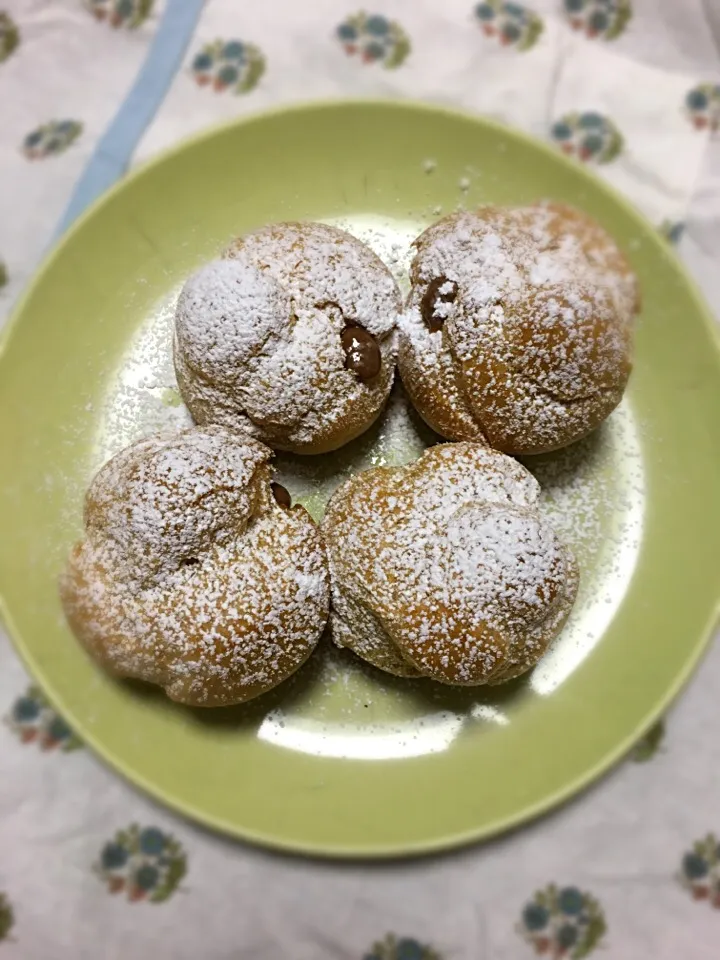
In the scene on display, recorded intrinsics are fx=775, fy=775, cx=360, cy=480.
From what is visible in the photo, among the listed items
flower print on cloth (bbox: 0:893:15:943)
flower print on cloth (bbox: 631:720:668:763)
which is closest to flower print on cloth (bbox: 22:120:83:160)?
flower print on cloth (bbox: 0:893:15:943)

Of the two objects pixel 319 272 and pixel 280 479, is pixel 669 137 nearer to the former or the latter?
pixel 319 272

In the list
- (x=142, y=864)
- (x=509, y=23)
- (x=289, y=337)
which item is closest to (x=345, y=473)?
(x=289, y=337)

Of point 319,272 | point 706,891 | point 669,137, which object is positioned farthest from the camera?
point 669,137

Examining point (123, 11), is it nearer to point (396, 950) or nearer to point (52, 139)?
point (52, 139)

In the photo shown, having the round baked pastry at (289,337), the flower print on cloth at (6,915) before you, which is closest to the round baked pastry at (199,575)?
the round baked pastry at (289,337)

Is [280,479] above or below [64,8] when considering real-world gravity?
below

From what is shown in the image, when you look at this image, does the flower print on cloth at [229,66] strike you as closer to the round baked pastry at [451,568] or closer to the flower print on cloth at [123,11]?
the flower print on cloth at [123,11]

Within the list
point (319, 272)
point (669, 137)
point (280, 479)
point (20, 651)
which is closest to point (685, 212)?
point (669, 137)
